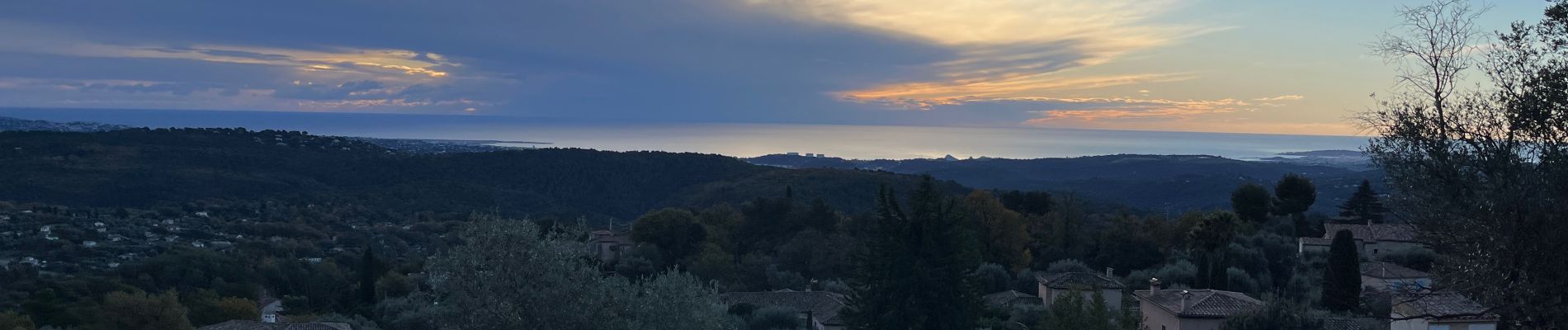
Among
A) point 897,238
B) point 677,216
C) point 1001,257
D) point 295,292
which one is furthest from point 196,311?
point 1001,257

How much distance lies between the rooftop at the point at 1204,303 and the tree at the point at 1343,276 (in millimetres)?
2216

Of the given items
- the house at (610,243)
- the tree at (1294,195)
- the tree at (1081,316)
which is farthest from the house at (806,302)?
the tree at (1294,195)

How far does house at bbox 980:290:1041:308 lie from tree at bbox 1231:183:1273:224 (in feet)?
52.8

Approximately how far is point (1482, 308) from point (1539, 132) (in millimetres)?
1466

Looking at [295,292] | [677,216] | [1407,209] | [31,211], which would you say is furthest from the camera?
[31,211]

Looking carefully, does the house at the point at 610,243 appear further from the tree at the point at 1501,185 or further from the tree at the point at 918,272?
the tree at the point at 1501,185

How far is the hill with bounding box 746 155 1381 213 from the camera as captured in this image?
7650 centimetres

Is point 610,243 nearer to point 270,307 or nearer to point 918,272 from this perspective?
point 270,307

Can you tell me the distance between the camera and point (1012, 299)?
1016 inches

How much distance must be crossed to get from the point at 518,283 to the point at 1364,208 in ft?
125

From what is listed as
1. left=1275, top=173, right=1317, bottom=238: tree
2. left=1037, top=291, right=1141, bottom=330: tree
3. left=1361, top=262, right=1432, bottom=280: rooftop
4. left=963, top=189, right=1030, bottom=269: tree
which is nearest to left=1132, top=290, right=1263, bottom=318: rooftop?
left=1037, top=291, right=1141, bottom=330: tree

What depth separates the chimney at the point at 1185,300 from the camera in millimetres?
20172

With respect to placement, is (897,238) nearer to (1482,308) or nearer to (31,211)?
(1482,308)

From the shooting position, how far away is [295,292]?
34.1 m
